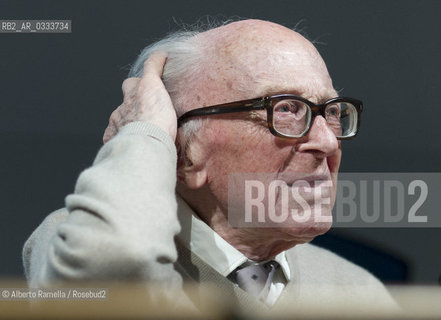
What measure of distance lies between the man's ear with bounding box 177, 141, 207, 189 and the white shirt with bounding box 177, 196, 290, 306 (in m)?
0.08

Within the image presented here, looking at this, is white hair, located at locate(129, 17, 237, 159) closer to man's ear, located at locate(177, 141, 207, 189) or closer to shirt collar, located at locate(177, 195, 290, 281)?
man's ear, located at locate(177, 141, 207, 189)

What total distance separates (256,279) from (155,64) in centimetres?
68

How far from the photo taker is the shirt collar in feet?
5.43

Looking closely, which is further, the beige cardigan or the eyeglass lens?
the eyeglass lens

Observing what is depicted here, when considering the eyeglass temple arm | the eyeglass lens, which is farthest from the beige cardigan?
the eyeglass lens

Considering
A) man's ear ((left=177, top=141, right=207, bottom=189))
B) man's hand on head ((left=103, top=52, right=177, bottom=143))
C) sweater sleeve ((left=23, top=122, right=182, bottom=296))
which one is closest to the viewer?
sweater sleeve ((left=23, top=122, right=182, bottom=296))

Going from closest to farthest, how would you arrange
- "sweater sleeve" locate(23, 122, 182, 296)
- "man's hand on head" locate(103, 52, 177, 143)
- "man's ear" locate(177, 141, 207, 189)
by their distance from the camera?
1. "sweater sleeve" locate(23, 122, 182, 296)
2. "man's hand on head" locate(103, 52, 177, 143)
3. "man's ear" locate(177, 141, 207, 189)

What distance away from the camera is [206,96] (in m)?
1.69

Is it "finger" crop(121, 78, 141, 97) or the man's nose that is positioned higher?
"finger" crop(121, 78, 141, 97)

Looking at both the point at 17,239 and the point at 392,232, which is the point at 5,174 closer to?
the point at 17,239

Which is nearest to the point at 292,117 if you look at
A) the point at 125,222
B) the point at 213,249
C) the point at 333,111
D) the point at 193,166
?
the point at 333,111

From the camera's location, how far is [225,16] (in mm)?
1992

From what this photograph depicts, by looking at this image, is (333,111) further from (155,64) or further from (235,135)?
(155,64)

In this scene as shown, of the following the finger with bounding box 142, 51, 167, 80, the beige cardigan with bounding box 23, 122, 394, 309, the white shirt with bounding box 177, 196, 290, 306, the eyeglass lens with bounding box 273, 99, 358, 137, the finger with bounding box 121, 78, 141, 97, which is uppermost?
the finger with bounding box 142, 51, 167, 80
